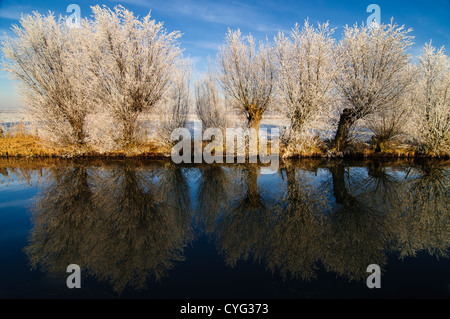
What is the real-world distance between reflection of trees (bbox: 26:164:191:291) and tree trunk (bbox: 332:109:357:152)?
35.3 ft

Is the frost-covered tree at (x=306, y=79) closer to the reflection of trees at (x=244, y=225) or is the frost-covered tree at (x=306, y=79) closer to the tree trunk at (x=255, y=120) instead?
the tree trunk at (x=255, y=120)

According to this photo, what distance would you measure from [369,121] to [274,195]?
1000 centimetres

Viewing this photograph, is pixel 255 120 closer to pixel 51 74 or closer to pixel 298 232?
pixel 298 232

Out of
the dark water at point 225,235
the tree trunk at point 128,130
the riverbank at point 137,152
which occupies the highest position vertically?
the tree trunk at point 128,130

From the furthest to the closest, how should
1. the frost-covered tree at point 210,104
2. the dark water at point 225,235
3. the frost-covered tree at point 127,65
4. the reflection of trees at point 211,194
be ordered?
the frost-covered tree at point 210,104 → the frost-covered tree at point 127,65 → the reflection of trees at point 211,194 → the dark water at point 225,235

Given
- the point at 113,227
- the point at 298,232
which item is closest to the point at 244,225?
the point at 298,232

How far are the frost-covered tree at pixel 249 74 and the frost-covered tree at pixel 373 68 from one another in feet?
14.0

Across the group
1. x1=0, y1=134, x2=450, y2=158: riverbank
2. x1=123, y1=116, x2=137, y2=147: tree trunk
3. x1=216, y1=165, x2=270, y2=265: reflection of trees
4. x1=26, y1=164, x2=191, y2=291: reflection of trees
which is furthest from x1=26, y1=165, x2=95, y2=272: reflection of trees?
x1=0, y1=134, x2=450, y2=158: riverbank

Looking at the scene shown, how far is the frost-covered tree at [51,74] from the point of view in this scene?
45.4ft

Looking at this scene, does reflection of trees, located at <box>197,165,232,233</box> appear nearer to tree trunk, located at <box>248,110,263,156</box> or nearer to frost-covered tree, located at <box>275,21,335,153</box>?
tree trunk, located at <box>248,110,263,156</box>

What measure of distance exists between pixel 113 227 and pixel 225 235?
3188mm

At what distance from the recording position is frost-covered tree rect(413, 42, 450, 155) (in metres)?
14.2

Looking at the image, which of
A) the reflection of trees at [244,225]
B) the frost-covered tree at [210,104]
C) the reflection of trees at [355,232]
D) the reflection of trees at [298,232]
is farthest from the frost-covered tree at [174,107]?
the reflection of trees at [355,232]

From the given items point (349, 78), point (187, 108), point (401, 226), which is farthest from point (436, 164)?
point (187, 108)
